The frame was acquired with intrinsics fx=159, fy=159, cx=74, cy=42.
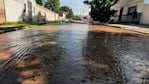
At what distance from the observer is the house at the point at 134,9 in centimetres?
2636

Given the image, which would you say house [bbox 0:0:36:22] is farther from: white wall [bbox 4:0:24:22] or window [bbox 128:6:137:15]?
window [bbox 128:6:137:15]

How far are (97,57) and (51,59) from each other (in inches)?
60.1

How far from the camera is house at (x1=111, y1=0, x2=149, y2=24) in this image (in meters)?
26.4

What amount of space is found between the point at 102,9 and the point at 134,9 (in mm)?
9014

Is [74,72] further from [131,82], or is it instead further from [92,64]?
[131,82]

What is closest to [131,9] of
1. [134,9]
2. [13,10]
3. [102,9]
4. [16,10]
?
[134,9]

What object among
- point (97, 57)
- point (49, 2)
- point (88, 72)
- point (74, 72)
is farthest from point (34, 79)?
point (49, 2)

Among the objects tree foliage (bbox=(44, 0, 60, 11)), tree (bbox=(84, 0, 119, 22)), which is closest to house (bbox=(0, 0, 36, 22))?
tree (bbox=(84, 0, 119, 22))

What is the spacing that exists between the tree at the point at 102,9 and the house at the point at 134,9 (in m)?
2.95

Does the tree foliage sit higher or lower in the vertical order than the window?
higher

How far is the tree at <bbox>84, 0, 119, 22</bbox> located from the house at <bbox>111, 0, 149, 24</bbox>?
2.95 meters

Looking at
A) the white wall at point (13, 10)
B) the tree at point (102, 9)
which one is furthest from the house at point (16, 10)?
the tree at point (102, 9)

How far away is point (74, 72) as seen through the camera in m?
3.78

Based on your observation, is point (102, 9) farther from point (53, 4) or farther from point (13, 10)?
point (53, 4)
